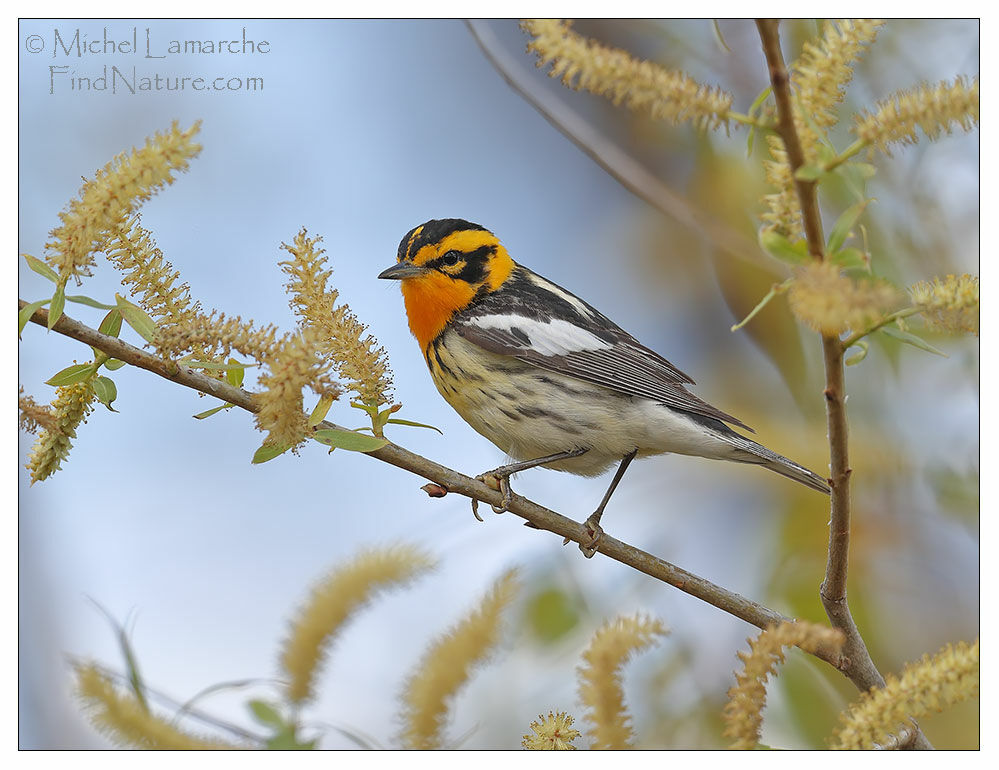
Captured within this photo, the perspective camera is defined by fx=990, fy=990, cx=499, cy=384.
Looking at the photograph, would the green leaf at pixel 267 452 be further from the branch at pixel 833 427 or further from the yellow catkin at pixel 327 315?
the branch at pixel 833 427

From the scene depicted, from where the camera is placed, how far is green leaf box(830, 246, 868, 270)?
951 mm

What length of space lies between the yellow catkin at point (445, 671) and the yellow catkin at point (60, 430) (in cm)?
48

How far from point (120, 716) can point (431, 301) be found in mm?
1387

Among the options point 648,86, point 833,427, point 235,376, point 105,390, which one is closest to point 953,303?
point 833,427

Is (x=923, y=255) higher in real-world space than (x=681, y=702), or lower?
higher

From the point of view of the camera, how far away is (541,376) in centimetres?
211

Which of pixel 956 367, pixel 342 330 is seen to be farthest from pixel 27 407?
pixel 956 367

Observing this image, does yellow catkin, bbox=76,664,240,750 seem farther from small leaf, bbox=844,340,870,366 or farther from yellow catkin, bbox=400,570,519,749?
Answer: small leaf, bbox=844,340,870,366

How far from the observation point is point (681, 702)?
1.74 meters

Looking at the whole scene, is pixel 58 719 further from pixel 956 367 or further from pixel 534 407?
pixel 956 367

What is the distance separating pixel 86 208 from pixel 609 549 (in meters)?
0.96

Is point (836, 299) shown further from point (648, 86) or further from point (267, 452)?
point (267, 452)

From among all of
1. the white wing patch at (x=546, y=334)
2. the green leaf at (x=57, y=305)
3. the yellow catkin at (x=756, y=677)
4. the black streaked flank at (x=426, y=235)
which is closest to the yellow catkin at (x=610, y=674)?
the yellow catkin at (x=756, y=677)

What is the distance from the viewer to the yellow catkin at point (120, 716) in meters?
0.95
